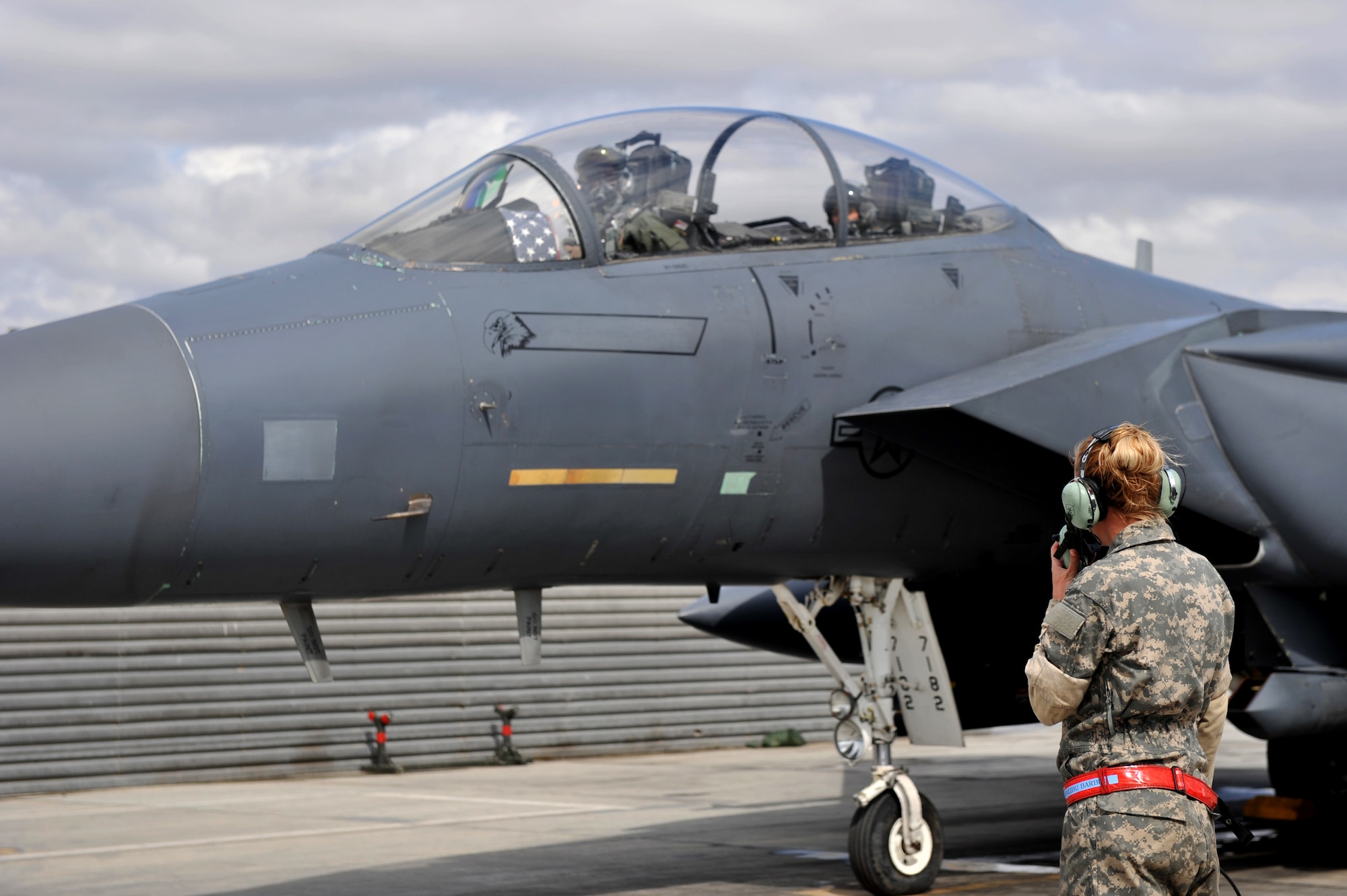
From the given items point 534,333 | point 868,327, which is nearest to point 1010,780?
point 868,327

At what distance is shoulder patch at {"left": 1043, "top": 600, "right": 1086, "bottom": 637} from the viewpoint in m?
3.26

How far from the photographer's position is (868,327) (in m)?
6.55

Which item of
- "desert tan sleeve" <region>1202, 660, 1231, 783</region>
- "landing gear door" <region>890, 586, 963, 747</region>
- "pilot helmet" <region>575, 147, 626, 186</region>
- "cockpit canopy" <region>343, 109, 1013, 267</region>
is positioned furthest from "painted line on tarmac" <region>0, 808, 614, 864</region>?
"desert tan sleeve" <region>1202, 660, 1231, 783</region>

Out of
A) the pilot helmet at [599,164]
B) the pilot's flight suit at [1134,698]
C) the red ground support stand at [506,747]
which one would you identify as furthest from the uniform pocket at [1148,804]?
the red ground support stand at [506,747]

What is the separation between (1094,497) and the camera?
3.37 m

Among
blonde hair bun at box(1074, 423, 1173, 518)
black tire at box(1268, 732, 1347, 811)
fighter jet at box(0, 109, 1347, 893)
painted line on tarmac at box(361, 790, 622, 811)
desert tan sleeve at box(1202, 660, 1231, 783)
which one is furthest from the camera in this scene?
painted line on tarmac at box(361, 790, 622, 811)

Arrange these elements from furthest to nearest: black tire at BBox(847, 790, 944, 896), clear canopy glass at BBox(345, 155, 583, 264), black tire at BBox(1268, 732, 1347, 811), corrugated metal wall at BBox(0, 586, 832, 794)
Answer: corrugated metal wall at BBox(0, 586, 832, 794) < black tire at BBox(1268, 732, 1347, 811) < black tire at BBox(847, 790, 944, 896) < clear canopy glass at BBox(345, 155, 583, 264)

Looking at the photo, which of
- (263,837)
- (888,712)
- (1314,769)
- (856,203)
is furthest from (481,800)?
(856,203)

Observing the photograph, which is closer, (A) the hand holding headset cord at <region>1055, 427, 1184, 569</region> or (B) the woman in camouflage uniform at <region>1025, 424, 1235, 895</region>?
(B) the woman in camouflage uniform at <region>1025, 424, 1235, 895</region>

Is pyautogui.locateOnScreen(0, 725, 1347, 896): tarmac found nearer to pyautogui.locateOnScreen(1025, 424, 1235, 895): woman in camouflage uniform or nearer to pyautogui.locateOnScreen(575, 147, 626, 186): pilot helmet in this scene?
pyautogui.locateOnScreen(575, 147, 626, 186): pilot helmet

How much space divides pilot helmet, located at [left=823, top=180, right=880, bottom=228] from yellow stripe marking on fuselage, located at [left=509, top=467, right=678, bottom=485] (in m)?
1.53

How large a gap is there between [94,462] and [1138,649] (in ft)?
10.7

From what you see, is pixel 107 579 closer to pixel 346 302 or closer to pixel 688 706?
pixel 346 302

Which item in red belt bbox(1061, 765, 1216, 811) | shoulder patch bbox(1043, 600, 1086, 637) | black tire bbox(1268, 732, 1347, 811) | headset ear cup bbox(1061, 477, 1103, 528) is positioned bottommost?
black tire bbox(1268, 732, 1347, 811)
